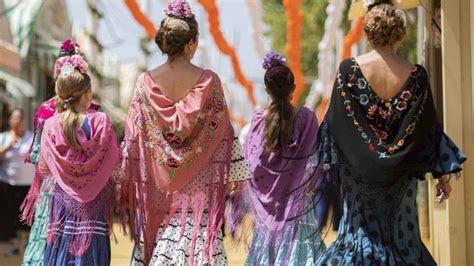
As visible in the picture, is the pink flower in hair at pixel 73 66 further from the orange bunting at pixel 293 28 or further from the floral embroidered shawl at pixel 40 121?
the orange bunting at pixel 293 28

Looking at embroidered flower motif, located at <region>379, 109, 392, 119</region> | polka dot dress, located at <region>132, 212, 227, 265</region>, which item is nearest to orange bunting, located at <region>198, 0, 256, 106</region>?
polka dot dress, located at <region>132, 212, 227, 265</region>

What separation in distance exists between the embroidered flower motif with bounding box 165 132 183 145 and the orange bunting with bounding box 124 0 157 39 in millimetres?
11253

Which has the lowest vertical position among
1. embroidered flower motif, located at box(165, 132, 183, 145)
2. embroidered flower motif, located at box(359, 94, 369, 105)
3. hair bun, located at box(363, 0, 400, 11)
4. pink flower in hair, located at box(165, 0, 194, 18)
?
embroidered flower motif, located at box(165, 132, 183, 145)

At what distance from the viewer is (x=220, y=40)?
56.1ft

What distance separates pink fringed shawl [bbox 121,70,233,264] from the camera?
5262 millimetres

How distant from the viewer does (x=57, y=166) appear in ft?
19.2

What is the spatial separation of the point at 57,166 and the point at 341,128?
1.99 m

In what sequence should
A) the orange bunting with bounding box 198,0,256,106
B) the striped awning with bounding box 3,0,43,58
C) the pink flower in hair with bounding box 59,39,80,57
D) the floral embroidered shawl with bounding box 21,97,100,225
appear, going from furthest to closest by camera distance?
the striped awning with bounding box 3,0,43,58, the orange bunting with bounding box 198,0,256,106, the pink flower in hair with bounding box 59,39,80,57, the floral embroidered shawl with bounding box 21,97,100,225

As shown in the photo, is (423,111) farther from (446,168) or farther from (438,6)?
(438,6)

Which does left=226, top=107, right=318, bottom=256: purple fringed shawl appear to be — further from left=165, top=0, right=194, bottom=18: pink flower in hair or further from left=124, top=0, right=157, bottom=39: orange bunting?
left=124, top=0, right=157, bottom=39: orange bunting

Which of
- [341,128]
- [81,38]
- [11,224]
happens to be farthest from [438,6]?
[81,38]

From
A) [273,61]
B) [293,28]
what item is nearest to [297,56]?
[293,28]

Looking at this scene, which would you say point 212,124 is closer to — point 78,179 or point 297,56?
point 78,179

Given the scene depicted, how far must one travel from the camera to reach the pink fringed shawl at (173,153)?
5.26 metres
